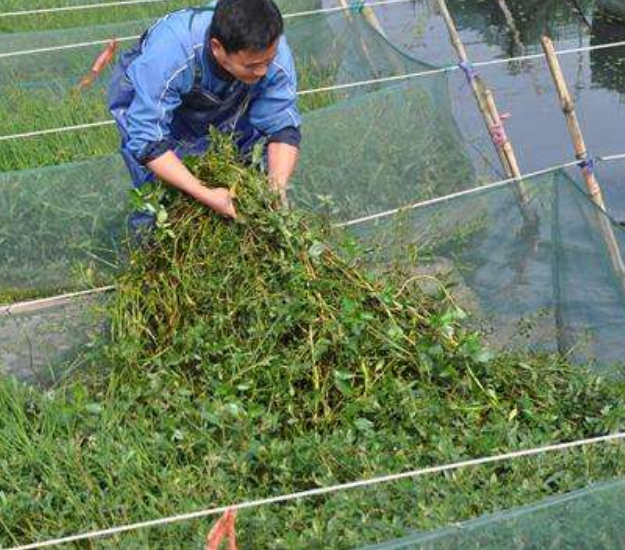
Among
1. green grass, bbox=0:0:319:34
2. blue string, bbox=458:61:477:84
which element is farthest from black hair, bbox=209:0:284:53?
green grass, bbox=0:0:319:34

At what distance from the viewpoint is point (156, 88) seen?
3301mm

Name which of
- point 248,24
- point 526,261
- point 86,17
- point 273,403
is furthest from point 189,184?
point 86,17

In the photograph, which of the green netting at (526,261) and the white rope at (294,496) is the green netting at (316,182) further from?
the white rope at (294,496)

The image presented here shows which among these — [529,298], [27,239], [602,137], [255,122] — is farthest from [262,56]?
[602,137]

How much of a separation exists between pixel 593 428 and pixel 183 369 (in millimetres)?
1123

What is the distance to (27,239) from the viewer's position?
14.4 feet

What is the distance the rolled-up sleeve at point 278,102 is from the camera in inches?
137

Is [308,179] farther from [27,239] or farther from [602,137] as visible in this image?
[602,137]

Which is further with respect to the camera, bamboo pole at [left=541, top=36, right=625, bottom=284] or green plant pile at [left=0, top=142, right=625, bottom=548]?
bamboo pole at [left=541, top=36, right=625, bottom=284]

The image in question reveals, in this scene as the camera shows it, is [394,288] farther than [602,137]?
No

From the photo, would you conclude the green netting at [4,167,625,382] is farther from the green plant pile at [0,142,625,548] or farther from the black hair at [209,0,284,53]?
the black hair at [209,0,284,53]

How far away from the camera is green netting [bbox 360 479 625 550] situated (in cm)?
210

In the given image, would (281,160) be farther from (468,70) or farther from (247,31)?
(468,70)

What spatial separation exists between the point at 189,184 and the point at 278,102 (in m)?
0.43
